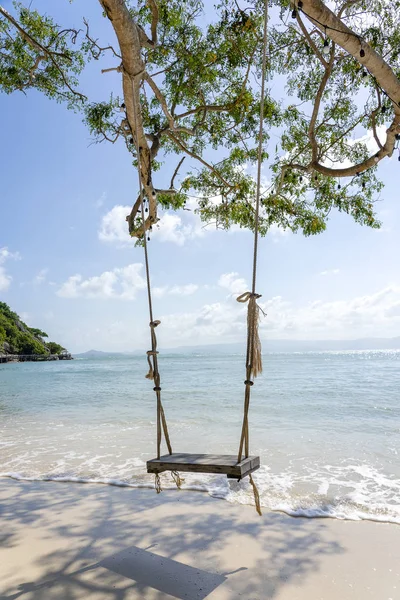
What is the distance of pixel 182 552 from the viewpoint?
284cm

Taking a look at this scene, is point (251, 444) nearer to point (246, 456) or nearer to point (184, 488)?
point (184, 488)

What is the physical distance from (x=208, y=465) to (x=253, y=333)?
2.34 ft

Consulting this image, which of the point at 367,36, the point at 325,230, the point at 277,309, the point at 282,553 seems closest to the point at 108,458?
the point at 282,553

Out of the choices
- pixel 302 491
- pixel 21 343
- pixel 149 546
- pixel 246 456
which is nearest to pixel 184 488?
pixel 302 491

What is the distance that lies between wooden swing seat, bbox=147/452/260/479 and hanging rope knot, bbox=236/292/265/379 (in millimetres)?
460

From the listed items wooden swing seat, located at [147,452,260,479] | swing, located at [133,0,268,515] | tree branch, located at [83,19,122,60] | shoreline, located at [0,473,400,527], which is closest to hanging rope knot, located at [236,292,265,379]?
swing, located at [133,0,268,515]

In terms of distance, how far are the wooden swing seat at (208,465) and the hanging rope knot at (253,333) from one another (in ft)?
1.51

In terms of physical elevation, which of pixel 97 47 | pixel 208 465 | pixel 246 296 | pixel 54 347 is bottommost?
pixel 208 465

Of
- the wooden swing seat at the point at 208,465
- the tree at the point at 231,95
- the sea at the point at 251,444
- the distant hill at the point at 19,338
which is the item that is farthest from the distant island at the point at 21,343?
the wooden swing seat at the point at 208,465

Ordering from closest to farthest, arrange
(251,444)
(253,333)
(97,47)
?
1. (253,333)
2. (97,47)
3. (251,444)

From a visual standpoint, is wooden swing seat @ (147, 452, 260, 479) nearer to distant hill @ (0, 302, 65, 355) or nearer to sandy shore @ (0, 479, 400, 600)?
sandy shore @ (0, 479, 400, 600)

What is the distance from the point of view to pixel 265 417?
352 inches

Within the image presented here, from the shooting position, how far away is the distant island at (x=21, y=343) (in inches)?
2178

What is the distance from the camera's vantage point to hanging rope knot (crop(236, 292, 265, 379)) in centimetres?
258
